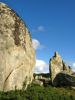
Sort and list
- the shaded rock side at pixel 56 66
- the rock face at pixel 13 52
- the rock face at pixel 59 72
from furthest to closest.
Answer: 1. the shaded rock side at pixel 56 66
2. the rock face at pixel 59 72
3. the rock face at pixel 13 52

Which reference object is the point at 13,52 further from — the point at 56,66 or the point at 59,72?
the point at 56,66

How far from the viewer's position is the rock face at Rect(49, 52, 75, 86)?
42.5 metres

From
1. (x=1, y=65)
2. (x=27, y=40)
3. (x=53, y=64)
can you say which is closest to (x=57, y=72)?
(x=53, y=64)

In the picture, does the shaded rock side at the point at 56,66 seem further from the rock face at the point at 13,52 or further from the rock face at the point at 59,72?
the rock face at the point at 13,52

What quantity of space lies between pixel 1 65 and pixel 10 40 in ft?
7.61

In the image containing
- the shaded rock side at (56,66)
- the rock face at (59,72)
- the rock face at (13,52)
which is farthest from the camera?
the shaded rock side at (56,66)

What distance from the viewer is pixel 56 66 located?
48250 millimetres

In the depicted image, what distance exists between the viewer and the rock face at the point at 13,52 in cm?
2712

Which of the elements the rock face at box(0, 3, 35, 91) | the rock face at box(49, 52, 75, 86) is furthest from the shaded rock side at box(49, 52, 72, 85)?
the rock face at box(0, 3, 35, 91)

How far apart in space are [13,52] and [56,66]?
21.3 m

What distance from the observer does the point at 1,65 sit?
26938mm

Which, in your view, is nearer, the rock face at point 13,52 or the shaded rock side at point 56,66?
the rock face at point 13,52

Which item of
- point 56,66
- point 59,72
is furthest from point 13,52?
point 56,66

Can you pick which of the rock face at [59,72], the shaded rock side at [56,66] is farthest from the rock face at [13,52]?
the shaded rock side at [56,66]
